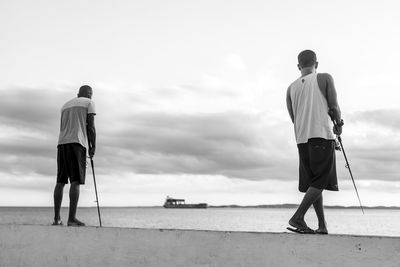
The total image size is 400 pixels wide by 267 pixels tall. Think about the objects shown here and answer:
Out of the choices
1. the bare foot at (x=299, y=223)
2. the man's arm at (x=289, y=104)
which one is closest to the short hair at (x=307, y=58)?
the man's arm at (x=289, y=104)

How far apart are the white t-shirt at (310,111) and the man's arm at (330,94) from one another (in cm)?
3

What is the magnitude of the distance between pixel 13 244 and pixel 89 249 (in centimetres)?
90

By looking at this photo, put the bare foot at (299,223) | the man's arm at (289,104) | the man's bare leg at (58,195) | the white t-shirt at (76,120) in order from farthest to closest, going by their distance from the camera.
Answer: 1. the man's bare leg at (58,195)
2. the white t-shirt at (76,120)
3. the man's arm at (289,104)
4. the bare foot at (299,223)

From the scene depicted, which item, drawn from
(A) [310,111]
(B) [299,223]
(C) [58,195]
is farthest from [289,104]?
(C) [58,195]

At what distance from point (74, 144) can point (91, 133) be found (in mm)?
217

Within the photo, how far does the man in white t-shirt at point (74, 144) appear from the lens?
16.2 ft

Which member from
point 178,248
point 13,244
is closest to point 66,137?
point 13,244

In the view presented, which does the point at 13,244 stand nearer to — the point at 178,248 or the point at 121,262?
the point at 121,262

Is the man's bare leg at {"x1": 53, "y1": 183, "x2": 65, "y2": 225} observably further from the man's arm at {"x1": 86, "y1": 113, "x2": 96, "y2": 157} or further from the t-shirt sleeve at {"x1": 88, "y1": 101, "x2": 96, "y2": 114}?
the t-shirt sleeve at {"x1": 88, "y1": 101, "x2": 96, "y2": 114}

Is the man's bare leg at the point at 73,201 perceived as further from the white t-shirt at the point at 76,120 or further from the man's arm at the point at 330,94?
the man's arm at the point at 330,94

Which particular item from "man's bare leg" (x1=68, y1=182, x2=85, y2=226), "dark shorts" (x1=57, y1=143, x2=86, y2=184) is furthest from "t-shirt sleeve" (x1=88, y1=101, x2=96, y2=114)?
"man's bare leg" (x1=68, y1=182, x2=85, y2=226)

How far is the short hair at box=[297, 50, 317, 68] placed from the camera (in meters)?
3.97

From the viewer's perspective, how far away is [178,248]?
3.70 m

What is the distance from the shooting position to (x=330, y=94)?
374cm
